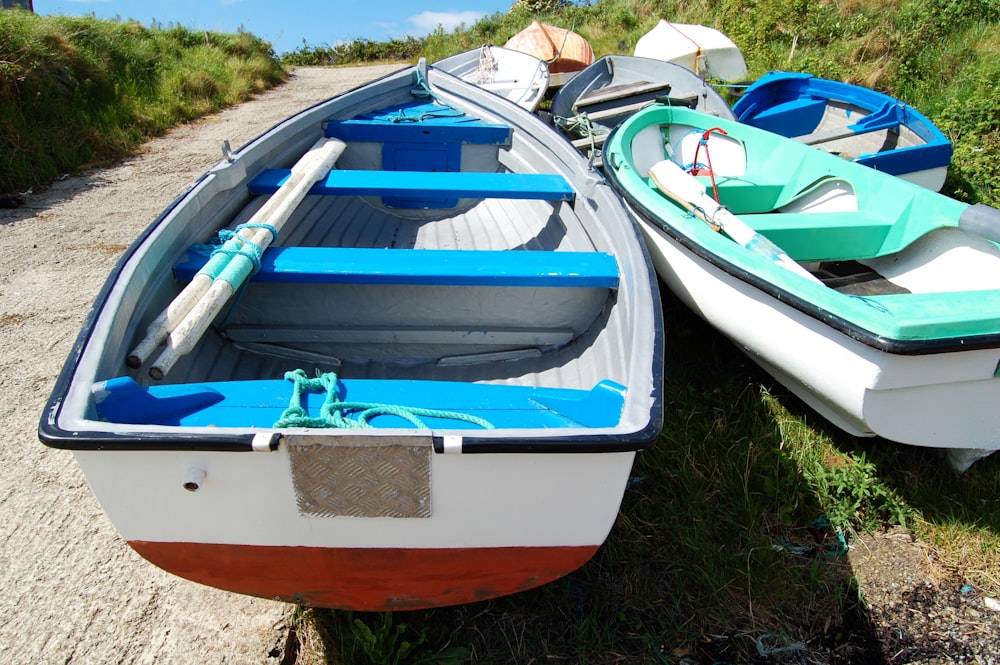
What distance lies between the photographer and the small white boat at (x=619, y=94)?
19.2 feet

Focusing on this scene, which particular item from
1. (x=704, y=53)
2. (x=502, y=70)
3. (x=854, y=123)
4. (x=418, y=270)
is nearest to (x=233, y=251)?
(x=418, y=270)

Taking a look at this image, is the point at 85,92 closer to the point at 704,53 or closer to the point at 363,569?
the point at 704,53

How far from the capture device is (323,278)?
2.33m

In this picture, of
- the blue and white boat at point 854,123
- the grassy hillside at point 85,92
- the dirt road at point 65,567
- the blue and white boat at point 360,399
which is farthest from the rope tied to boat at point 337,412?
the grassy hillside at point 85,92

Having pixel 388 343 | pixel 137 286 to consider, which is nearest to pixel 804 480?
pixel 388 343

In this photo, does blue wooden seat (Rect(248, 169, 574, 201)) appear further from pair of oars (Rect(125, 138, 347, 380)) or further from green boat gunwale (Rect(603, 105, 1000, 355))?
green boat gunwale (Rect(603, 105, 1000, 355))

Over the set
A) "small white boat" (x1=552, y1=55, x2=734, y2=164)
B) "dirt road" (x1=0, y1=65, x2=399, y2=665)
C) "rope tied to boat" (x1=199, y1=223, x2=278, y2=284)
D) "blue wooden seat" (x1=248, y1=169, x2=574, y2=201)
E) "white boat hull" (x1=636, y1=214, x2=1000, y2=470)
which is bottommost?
"dirt road" (x1=0, y1=65, x2=399, y2=665)

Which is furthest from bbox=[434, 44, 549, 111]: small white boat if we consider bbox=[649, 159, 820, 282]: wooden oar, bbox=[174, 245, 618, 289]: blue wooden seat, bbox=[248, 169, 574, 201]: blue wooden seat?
bbox=[174, 245, 618, 289]: blue wooden seat

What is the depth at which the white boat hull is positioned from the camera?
6.70 feet

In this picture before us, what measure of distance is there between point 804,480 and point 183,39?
15.7 m

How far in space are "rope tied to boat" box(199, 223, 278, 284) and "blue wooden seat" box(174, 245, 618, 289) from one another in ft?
0.18

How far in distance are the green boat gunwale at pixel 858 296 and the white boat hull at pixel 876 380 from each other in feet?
0.25

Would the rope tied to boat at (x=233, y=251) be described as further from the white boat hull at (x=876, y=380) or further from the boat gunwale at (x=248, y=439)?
the white boat hull at (x=876, y=380)

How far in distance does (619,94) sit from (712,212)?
3724 millimetres
